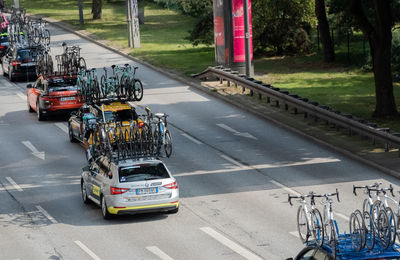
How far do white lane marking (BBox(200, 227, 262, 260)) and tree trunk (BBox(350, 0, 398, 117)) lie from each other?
14321 millimetres

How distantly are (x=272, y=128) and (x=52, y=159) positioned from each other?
8.45 metres

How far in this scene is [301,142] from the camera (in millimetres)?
30469

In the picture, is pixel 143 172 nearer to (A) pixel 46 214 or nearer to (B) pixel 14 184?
(A) pixel 46 214

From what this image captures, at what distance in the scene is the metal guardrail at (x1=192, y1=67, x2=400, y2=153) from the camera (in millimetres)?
28062

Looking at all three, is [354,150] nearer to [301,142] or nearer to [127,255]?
[301,142]

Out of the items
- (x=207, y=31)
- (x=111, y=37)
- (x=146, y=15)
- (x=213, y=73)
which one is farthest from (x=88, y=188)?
(x=146, y=15)

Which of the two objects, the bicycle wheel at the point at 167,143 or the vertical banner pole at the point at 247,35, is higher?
the vertical banner pole at the point at 247,35

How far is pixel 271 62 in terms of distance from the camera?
50281 millimetres

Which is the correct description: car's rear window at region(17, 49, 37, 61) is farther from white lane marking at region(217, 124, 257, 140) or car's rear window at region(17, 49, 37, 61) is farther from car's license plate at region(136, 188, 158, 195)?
car's license plate at region(136, 188, 158, 195)

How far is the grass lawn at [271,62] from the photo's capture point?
127 feet

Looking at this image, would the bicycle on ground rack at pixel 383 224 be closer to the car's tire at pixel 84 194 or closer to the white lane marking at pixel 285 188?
the white lane marking at pixel 285 188

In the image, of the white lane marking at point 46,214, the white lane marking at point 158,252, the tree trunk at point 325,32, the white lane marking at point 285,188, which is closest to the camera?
the white lane marking at point 158,252

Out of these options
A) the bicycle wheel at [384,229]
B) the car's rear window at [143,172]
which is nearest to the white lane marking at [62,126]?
the car's rear window at [143,172]

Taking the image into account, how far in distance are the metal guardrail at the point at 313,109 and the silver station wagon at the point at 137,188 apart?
8451 millimetres
